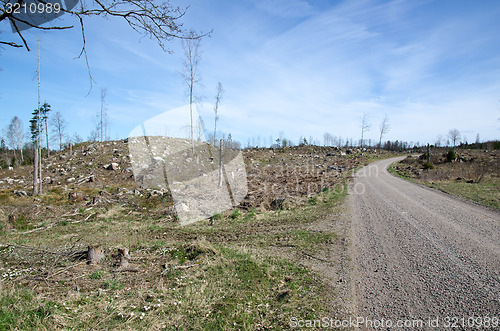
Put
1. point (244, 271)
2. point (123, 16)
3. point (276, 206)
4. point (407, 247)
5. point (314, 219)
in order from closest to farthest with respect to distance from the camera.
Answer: point (123, 16) < point (244, 271) < point (407, 247) < point (314, 219) < point (276, 206)

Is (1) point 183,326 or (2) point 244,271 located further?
(2) point 244,271

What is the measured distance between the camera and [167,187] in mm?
18672

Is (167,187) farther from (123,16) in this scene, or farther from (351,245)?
(123,16)

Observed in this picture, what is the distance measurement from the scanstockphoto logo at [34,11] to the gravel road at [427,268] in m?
5.41

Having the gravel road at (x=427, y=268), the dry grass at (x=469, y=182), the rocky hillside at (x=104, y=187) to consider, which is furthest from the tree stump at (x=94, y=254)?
the dry grass at (x=469, y=182)

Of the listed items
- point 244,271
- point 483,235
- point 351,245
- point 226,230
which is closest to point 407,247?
point 351,245

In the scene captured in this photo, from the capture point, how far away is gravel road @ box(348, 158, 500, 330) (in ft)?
10.8

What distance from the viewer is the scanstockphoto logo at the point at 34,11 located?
2520 mm

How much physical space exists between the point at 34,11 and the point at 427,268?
290 inches

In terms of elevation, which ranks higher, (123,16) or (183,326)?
(123,16)

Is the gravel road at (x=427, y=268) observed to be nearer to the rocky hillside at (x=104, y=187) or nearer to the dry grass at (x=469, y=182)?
the dry grass at (x=469, y=182)

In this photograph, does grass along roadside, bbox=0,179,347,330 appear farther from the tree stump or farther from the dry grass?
the dry grass

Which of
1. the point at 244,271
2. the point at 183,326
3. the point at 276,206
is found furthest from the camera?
→ the point at 276,206

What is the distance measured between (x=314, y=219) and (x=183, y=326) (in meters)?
6.88
